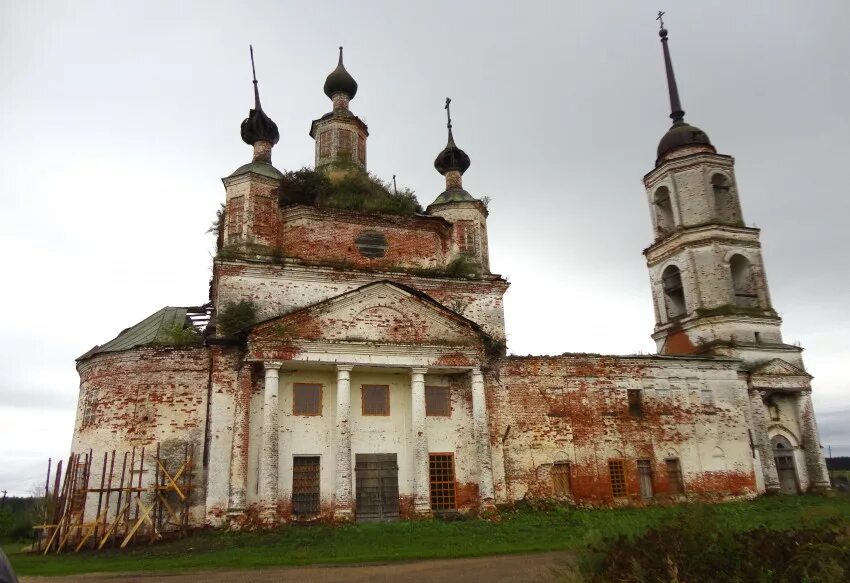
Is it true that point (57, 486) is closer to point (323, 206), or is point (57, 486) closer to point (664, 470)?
point (323, 206)

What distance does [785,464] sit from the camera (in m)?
22.3

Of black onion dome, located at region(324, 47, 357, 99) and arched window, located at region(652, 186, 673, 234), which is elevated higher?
black onion dome, located at region(324, 47, 357, 99)

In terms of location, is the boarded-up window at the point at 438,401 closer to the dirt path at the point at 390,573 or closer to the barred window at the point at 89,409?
the dirt path at the point at 390,573

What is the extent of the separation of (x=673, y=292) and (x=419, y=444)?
14.1 meters

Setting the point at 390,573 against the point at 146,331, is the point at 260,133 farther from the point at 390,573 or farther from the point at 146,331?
the point at 390,573

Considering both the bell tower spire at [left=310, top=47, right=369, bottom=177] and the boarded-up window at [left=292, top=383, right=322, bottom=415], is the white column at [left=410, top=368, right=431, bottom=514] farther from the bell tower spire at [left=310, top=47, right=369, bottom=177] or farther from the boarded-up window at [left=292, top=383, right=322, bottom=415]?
the bell tower spire at [left=310, top=47, right=369, bottom=177]

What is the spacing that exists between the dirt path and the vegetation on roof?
13.3 m

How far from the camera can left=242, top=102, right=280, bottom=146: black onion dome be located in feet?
72.5

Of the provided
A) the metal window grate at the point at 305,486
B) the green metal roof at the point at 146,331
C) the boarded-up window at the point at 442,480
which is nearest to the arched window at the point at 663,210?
the boarded-up window at the point at 442,480

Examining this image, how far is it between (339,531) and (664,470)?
11.0 metres

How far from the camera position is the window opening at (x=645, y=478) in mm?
19969

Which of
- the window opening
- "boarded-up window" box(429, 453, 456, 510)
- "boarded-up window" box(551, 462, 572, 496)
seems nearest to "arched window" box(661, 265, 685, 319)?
the window opening

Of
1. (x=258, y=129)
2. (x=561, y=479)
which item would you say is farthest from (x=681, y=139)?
(x=258, y=129)

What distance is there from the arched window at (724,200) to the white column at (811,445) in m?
7.21
